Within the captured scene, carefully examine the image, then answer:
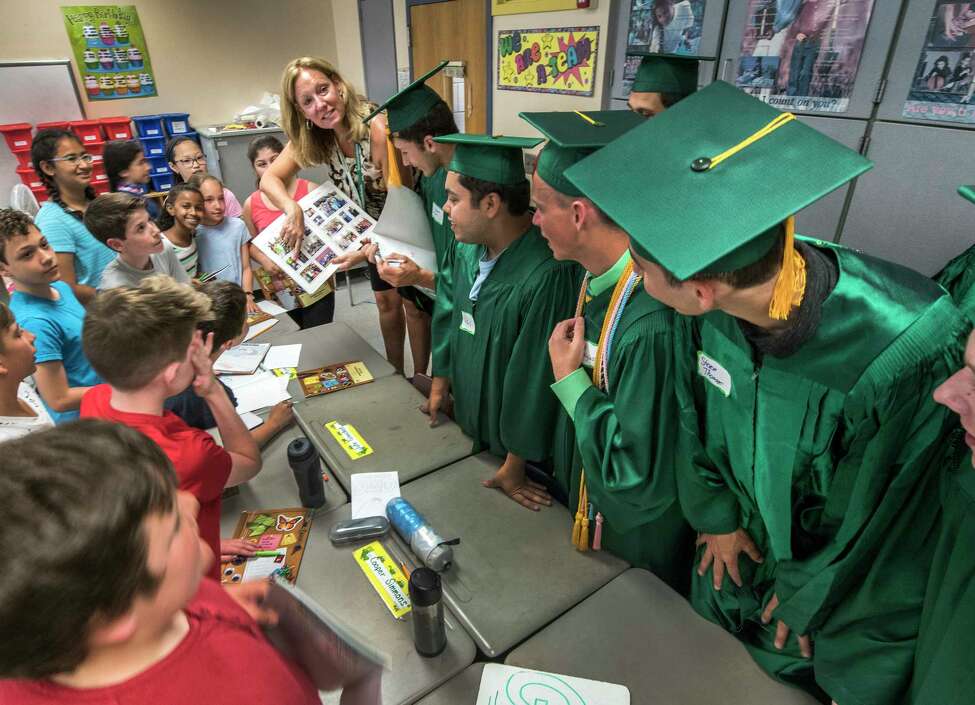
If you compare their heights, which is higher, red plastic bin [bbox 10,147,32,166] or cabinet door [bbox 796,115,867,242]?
cabinet door [bbox 796,115,867,242]

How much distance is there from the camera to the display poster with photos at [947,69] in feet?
6.98

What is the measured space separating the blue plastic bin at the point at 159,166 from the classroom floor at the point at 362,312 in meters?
2.48

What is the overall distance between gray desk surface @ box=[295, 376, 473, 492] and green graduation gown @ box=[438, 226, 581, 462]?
156 mm

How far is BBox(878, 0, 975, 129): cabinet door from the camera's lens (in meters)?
2.15

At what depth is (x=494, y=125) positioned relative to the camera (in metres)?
4.80

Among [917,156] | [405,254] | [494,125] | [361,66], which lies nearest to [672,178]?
[405,254]

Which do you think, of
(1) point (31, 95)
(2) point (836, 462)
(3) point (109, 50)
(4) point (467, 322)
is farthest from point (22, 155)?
(2) point (836, 462)

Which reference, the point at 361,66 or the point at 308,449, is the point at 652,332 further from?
the point at 361,66

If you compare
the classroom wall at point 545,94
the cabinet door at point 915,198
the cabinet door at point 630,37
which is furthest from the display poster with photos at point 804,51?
the classroom wall at point 545,94

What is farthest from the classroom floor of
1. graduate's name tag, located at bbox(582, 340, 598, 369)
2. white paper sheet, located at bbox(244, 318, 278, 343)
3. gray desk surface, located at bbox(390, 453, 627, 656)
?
graduate's name tag, located at bbox(582, 340, 598, 369)

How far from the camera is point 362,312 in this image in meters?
5.18

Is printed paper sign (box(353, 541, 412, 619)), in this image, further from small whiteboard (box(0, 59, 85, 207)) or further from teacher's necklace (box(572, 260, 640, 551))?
small whiteboard (box(0, 59, 85, 207))

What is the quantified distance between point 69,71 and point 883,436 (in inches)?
308

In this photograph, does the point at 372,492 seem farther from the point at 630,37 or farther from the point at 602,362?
the point at 630,37
